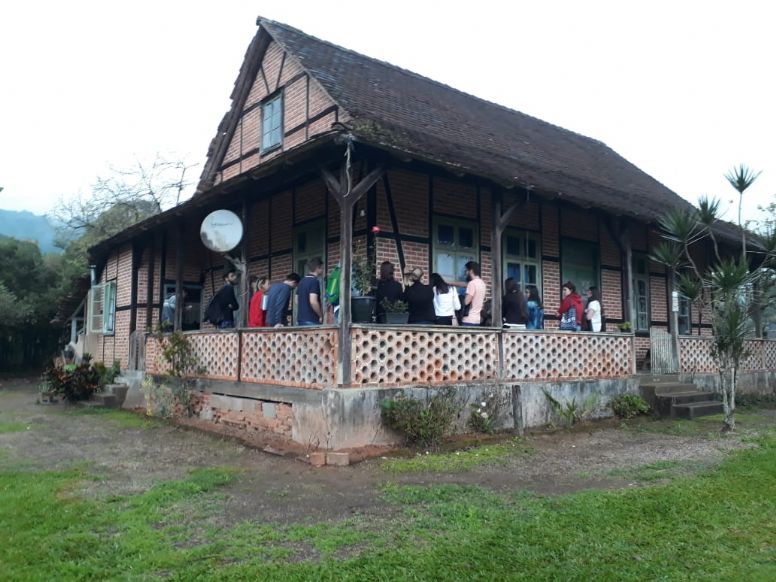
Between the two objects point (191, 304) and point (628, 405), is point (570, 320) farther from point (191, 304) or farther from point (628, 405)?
point (191, 304)

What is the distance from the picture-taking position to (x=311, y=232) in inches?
463

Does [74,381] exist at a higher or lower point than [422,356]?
lower

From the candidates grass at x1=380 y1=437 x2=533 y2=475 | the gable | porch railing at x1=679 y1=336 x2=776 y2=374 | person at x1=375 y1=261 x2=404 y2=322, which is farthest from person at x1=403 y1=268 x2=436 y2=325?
porch railing at x1=679 y1=336 x2=776 y2=374

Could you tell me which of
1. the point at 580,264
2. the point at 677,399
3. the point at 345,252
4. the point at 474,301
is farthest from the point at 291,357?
the point at 580,264

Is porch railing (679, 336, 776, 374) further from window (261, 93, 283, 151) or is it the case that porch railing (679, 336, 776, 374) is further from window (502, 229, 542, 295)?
window (261, 93, 283, 151)

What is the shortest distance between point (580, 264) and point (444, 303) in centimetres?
535

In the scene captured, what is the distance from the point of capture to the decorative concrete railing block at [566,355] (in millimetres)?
9594

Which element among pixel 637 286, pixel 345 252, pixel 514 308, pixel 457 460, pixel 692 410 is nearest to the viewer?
pixel 457 460

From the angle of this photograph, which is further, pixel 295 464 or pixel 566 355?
pixel 566 355

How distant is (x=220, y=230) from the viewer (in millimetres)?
10859

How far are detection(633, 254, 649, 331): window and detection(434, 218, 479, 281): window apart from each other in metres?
5.27

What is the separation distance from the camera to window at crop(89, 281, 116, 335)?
17219 millimetres

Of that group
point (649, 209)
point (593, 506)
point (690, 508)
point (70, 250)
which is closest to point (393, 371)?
point (593, 506)

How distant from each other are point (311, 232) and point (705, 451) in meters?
7.34
